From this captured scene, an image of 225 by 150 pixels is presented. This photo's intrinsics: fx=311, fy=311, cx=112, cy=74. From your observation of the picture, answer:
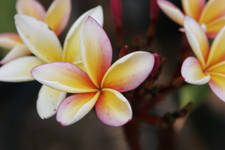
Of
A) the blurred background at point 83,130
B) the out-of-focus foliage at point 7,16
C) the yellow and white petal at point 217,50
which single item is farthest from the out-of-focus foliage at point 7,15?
the yellow and white petal at point 217,50

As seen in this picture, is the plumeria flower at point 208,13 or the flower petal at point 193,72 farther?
the plumeria flower at point 208,13

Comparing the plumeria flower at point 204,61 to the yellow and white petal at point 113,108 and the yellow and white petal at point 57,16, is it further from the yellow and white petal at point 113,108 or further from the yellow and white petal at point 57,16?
the yellow and white petal at point 57,16

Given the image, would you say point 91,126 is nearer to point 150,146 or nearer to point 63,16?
point 150,146

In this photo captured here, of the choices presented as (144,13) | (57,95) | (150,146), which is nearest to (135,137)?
(57,95)

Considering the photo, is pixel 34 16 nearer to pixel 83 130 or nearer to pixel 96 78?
pixel 96 78

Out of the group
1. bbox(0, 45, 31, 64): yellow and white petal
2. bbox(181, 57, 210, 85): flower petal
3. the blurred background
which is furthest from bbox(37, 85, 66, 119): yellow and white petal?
the blurred background

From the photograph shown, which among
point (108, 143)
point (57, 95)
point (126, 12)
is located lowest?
point (108, 143)

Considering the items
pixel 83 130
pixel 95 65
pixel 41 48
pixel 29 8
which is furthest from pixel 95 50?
pixel 83 130
